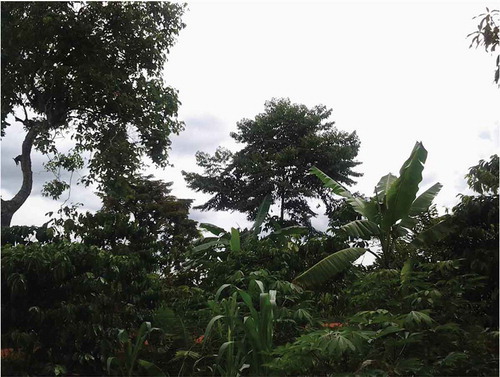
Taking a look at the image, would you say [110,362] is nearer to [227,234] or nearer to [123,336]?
[123,336]

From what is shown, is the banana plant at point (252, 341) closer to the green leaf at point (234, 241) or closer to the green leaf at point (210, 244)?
the green leaf at point (234, 241)

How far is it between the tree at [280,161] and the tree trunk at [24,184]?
7.79 meters

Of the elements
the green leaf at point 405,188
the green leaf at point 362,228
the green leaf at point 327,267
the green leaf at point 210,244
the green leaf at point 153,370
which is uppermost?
the green leaf at point 210,244

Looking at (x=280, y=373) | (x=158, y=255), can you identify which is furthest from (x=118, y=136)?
(x=280, y=373)

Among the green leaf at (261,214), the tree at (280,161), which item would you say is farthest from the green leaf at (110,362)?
the tree at (280,161)

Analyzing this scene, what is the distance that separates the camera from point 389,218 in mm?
5746

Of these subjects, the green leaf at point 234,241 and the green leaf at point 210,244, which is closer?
the green leaf at point 234,241

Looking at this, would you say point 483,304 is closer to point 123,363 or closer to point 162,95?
point 123,363

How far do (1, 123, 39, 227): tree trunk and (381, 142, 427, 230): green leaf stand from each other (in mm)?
4269

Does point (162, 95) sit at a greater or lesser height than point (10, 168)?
greater

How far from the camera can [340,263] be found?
5.39 meters

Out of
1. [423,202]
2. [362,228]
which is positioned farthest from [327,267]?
[423,202]

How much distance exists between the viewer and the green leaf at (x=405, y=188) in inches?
209

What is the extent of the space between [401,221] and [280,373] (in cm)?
313
